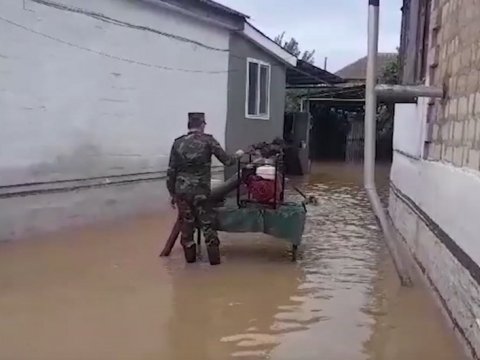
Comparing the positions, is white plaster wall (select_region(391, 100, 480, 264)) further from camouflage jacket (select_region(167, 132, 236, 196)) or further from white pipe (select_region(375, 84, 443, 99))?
camouflage jacket (select_region(167, 132, 236, 196))

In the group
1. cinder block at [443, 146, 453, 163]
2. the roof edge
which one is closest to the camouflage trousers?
cinder block at [443, 146, 453, 163]

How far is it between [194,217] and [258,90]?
928 cm

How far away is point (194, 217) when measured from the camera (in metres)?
8.53

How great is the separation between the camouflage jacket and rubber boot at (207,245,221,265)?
640mm

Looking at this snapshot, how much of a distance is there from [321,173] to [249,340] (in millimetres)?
18109

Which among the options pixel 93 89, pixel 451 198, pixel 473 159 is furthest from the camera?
pixel 93 89

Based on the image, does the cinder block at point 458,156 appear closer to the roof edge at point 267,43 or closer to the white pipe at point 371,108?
the white pipe at point 371,108

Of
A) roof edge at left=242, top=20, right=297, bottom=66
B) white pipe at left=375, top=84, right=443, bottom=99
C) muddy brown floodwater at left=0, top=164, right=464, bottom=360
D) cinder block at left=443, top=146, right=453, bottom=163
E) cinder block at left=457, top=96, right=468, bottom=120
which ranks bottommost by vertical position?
muddy brown floodwater at left=0, top=164, right=464, bottom=360

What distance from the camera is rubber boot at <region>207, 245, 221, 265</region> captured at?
27.9 ft

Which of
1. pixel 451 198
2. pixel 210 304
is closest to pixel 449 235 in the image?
pixel 451 198

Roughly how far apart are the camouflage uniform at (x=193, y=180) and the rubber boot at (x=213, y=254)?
0.05m

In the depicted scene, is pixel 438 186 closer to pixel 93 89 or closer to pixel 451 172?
pixel 451 172

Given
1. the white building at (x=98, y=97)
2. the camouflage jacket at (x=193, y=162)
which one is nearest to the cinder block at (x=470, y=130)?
the camouflage jacket at (x=193, y=162)

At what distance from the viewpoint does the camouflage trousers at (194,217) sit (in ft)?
27.7
